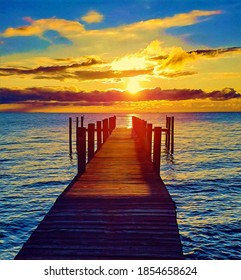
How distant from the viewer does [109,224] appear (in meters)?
6.35

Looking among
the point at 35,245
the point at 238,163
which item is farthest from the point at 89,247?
the point at 238,163

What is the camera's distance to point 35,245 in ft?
18.0

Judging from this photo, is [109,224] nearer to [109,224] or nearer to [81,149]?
[109,224]

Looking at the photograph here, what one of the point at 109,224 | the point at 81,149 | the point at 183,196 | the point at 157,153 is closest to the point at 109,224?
the point at 109,224

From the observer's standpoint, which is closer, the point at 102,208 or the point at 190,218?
the point at 102,208

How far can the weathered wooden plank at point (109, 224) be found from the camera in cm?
531

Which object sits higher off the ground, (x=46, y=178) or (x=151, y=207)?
(x=151, y=207)

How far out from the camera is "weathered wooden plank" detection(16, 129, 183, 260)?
17.4 feet

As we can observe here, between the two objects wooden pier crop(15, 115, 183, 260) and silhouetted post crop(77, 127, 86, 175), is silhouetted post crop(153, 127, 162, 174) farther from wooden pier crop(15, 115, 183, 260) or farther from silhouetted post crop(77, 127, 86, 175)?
silhouetted post crop(77, 127, 86, 175)

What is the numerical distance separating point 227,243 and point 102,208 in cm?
444

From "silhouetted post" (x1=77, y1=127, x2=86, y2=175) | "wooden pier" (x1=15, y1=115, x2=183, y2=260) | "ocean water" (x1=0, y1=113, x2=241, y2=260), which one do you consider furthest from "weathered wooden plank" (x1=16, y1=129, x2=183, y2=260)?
"ocean water" (x1=0, y1=113, x2=241, y2=260)

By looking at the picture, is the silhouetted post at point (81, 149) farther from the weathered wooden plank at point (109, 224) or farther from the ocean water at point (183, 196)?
the ocean water at point (183, 196)
